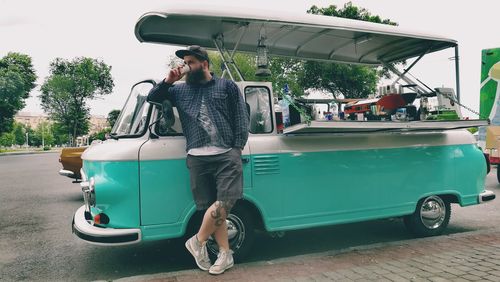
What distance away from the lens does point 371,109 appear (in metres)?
5.50

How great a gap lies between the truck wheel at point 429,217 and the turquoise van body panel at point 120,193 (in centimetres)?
377

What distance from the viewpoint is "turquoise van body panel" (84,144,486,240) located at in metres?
4.05

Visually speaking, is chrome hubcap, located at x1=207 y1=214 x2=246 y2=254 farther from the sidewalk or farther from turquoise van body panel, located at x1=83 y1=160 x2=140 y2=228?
turquoise van body panel, located at x1=83 y1=160 x2=140 y2=228

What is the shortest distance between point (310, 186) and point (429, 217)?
2.09 metres

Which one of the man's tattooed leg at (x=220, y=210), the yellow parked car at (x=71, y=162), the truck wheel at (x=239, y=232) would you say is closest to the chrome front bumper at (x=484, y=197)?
the truck wheel at (x=239, y=232)

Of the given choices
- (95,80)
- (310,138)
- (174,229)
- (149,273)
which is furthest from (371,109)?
(95,80)

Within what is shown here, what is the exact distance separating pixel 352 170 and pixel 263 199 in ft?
4.24

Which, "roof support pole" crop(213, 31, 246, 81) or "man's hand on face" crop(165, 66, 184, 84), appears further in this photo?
"roof support pole" crop(213, 31, 246, 81)

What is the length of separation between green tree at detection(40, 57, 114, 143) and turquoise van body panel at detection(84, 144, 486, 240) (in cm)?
6627

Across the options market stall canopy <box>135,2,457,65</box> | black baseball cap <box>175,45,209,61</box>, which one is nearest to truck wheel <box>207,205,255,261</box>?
black baseball cap <box>175,45,209,61</box>

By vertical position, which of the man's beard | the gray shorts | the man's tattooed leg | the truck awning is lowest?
the man's tattooed leg

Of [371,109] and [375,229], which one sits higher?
[371,109]

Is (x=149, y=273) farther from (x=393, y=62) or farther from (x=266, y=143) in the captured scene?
(x=393, y=62)

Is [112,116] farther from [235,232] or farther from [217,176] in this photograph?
[235,232]
